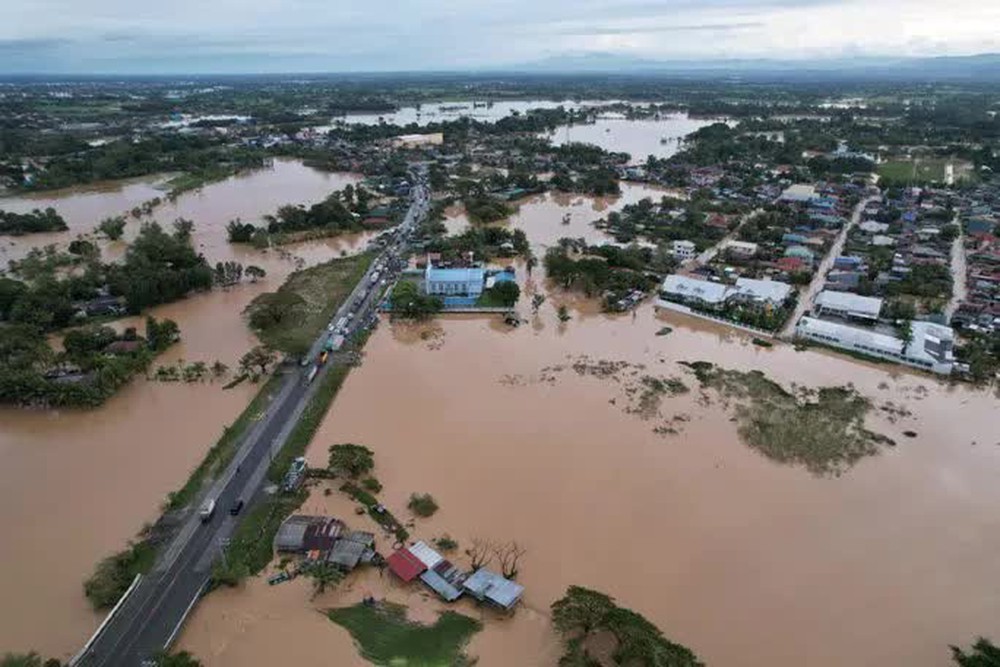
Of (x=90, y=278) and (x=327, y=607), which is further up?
(x=90, y=278)

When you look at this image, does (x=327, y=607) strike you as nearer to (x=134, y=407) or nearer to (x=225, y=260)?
(x=134, y=407)

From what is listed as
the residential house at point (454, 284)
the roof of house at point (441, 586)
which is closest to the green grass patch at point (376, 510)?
the roof of house at point (441, 586)

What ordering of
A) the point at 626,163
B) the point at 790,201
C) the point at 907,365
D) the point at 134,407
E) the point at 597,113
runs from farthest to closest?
the point at 597,113, the point at 626,163, the point at 790,201, the point at 907,365, the point at 134,407

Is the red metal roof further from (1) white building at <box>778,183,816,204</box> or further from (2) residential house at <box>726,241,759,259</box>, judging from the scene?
(1) white building at <box>778,183,816,204</box>

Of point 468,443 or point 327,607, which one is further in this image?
point 468,443

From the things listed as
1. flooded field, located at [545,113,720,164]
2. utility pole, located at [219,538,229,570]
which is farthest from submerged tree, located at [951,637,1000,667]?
flooded field, located at [545,113,720,164]

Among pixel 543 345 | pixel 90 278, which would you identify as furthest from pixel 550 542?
pixel 90 278

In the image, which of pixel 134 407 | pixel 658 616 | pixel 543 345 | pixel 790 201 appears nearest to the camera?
pixel 658 616
